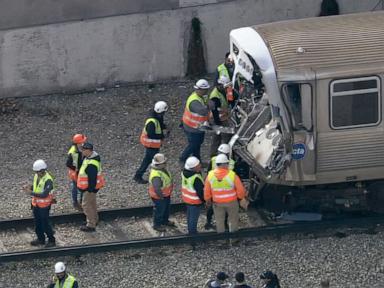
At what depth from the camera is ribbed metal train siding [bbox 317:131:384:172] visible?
17.2 meters

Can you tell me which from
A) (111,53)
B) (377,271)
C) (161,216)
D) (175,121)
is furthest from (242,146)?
(111,53)

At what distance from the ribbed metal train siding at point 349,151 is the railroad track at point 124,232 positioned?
1.09m

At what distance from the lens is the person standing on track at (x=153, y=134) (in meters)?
19.4

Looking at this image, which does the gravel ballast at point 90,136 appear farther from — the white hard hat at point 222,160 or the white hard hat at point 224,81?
the white hard hat at point 222,160

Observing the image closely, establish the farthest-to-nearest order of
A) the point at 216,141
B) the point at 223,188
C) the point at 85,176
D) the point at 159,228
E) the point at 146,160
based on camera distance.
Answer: the point at 216,141
the point at 146,160
the point at 159,228
the point at 85,176
the point at 223,188

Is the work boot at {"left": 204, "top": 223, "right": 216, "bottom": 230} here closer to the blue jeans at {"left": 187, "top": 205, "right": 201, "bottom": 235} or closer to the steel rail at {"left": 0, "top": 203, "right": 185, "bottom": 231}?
the blue jeans at {"left": 187, "top": 205, "right": 201, "bottom": 235}

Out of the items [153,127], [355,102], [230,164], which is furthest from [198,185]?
[355,102]

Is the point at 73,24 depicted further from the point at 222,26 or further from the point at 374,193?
the point at 374,193

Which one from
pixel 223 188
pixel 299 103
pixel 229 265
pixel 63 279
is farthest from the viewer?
pixel 223 188

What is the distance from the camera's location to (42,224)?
58.5 ft

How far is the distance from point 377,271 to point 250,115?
334 cm

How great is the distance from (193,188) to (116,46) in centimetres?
728

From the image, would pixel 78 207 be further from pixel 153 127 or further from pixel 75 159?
pixel 153 127

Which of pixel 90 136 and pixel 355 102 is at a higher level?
pixel 355 102
